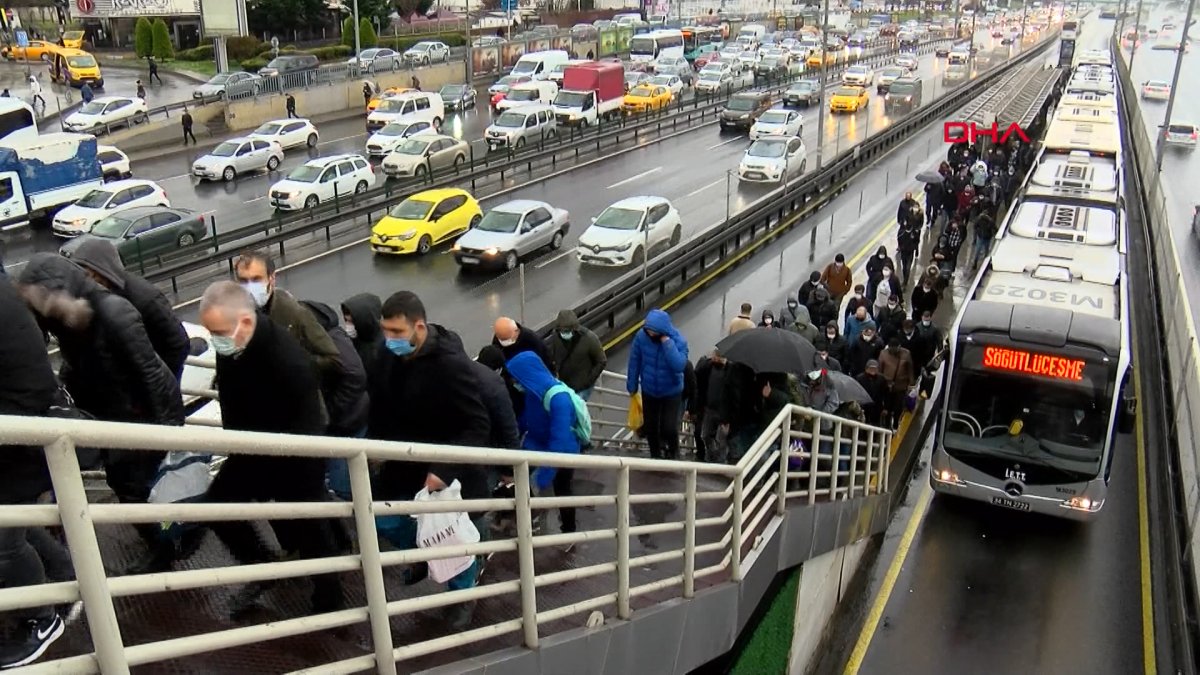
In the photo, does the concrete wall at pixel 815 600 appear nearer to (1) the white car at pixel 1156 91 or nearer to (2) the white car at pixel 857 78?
(2) the white car at pixel 857 78

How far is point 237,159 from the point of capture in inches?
1249

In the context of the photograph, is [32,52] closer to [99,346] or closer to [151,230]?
[151,230]

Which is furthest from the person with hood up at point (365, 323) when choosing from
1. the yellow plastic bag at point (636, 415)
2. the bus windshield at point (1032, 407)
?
the bus windshield at point (1032, 407)

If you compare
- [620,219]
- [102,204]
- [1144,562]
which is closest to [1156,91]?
[620,219]

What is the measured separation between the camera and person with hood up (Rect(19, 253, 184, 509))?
412cm

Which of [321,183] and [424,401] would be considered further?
[321,183]

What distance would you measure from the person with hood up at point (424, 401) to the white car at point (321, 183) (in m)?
21.2

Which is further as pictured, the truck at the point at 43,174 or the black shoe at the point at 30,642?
the truck at the point at 43,174

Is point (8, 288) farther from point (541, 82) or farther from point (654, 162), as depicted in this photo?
point (541, 82)

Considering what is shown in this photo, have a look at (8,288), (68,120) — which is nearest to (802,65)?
(68,120)

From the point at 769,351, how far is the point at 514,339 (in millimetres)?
2662

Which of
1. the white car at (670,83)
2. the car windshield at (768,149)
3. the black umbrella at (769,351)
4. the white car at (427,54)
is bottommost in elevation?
the car windshield at (768,149)

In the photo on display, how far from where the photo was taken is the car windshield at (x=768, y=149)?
105 ft

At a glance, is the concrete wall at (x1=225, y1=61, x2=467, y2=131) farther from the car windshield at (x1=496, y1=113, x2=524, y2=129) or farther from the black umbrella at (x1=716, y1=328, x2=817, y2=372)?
the black umbrella at (x1=716, y1=328, x2=817, y2=372)
